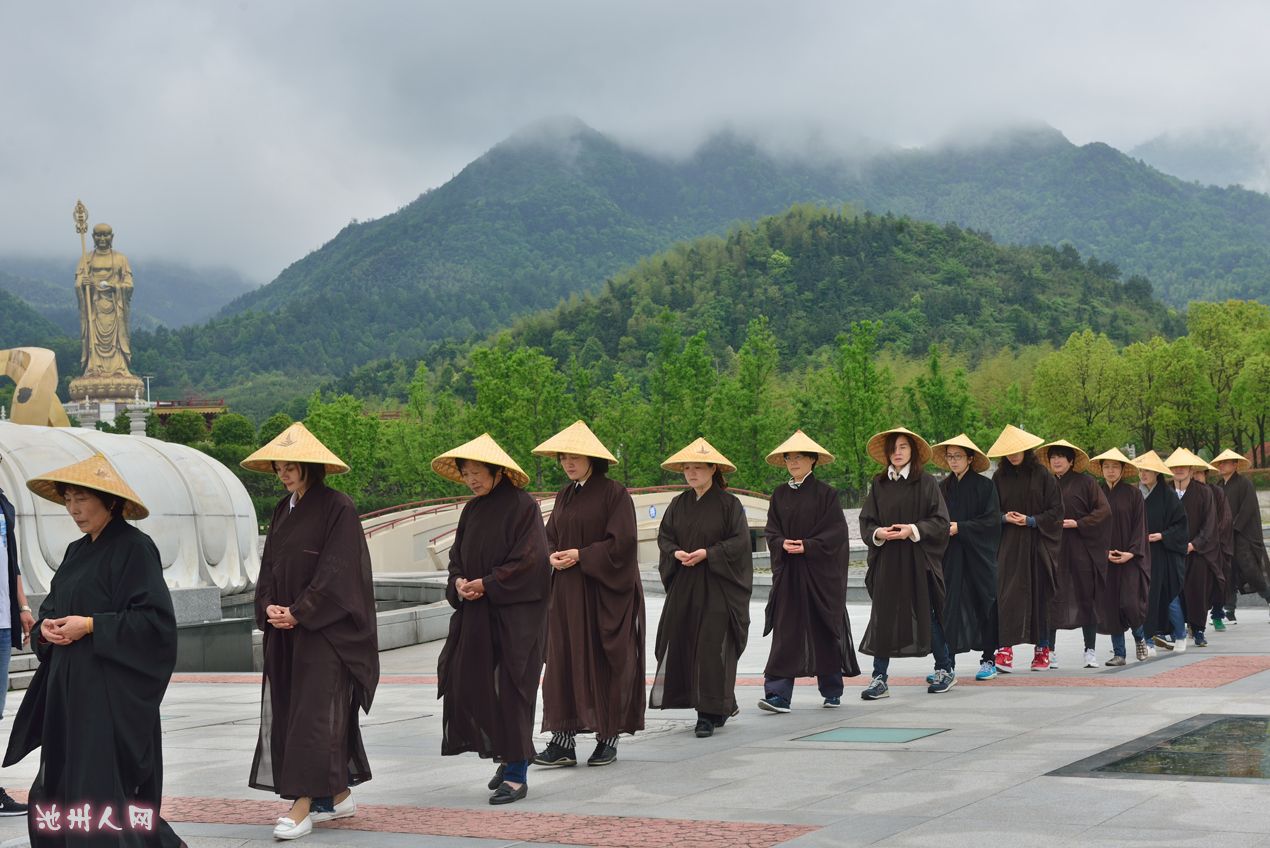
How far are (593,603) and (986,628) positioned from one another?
13.6ft

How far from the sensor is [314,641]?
6.44m

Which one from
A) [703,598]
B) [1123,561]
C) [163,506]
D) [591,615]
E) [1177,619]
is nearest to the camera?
[591,615]

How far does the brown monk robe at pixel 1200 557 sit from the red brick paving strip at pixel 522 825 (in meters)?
9.01

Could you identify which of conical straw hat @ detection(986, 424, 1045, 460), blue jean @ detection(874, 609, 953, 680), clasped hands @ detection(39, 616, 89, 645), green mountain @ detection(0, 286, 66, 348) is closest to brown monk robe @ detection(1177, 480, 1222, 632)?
conical straw hat @ detection(986, 424, 1045, 460)

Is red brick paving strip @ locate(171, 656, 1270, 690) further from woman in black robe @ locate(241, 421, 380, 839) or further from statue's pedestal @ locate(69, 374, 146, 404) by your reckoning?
statue's pedestal @ locate(69, 374, 146, 404)

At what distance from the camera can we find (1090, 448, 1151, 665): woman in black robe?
39.7ft

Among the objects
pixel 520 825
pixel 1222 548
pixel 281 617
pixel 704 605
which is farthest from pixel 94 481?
pixel 1222 548

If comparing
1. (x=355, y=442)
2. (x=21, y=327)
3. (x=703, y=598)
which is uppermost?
(x=21, y=327)

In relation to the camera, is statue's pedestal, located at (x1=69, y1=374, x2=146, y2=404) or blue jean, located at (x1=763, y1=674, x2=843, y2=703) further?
statue's pedestal, located at (x1=69, y1=374, x2=146, y2=404)

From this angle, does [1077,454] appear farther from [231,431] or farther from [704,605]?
[231,431]

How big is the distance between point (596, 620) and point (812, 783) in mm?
1814

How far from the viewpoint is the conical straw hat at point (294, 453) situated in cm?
655

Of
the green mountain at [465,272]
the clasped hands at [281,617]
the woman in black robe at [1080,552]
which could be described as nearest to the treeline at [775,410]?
the woman in black robe at [1080,552]

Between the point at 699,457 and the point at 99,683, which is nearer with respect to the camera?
the point at 99,683
